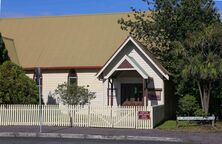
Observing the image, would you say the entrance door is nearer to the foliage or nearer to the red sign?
the foliage

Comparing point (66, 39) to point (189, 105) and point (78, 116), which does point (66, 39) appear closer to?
point (78, 116)

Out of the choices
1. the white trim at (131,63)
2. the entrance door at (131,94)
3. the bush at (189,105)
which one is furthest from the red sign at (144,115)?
the entrance door at (131,94)

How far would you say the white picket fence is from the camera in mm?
25031

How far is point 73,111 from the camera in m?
25.9

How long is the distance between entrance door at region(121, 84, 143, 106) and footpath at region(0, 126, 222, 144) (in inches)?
318

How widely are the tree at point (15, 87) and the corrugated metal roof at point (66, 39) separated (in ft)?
20.9

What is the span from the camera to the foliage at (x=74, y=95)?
31750 mm

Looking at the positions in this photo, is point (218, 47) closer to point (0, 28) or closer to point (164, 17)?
point (164, 17)

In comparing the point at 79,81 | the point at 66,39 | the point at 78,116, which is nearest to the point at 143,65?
the point at 79,81

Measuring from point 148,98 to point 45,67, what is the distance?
843cm

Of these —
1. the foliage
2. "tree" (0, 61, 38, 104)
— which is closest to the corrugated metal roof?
the foliage

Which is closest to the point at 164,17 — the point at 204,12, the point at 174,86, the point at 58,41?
the point at 204,12

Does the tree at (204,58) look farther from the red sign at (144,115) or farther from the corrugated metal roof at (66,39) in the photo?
the corrugated metal roof at (66,39)

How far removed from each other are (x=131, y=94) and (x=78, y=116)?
24.1ft
